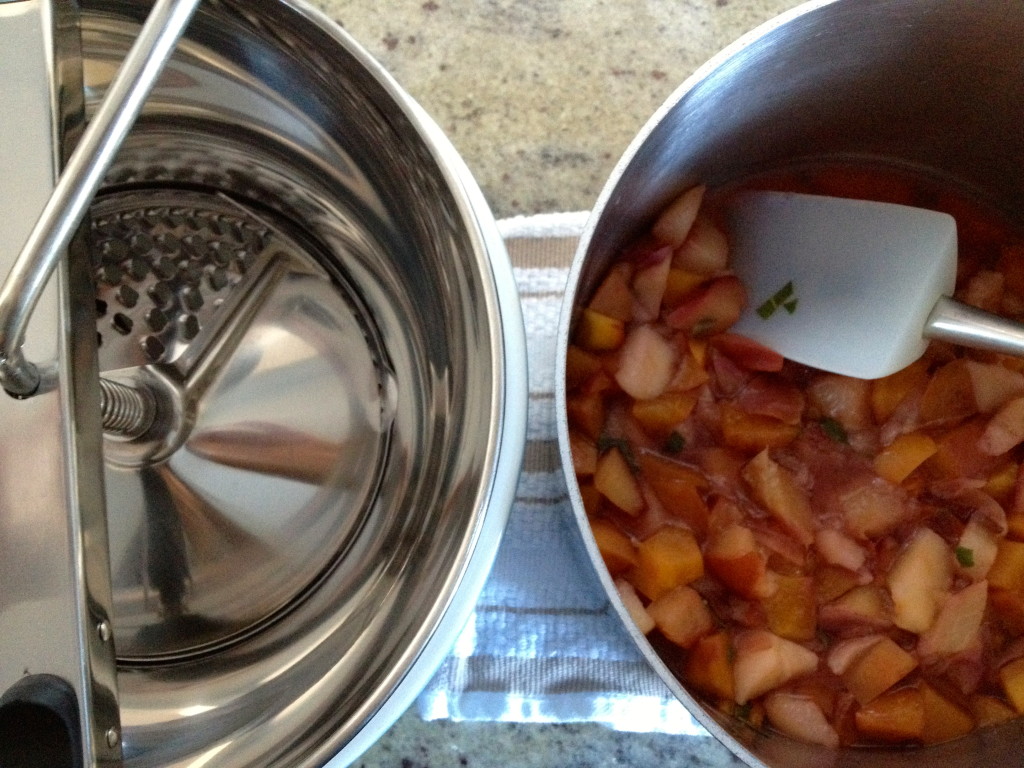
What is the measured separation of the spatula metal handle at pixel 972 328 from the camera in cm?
52

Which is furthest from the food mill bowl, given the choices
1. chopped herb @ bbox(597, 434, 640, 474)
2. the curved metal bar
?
the curved metal bar

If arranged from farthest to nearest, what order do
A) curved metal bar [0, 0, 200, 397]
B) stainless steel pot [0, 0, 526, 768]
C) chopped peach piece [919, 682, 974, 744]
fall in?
chopped peach piece [919, 682, 974, 744] → stainless steel pot [0, 0, 526, 768] → curved metal bar [0, 0, 200, 397]

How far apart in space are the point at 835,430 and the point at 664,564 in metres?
0.18

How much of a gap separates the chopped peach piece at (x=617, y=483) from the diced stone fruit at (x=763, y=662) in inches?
4.5

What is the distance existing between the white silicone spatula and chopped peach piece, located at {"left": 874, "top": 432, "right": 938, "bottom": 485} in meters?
0.06

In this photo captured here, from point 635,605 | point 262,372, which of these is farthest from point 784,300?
point 262,372

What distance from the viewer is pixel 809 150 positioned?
0.61 meters

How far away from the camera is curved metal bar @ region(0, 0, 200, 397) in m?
0.33

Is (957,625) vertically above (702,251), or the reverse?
(702,251)

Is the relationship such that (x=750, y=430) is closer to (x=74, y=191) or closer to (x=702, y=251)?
(x=702, y=251)

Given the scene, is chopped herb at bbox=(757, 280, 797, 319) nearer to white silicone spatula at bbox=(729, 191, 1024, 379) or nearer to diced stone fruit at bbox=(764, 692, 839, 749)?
white silicone spatula at bbox=(729, 191, 1024, 379)

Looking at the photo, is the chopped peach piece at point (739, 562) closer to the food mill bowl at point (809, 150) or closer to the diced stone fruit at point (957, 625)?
the food mill bowl at point (809, 150)

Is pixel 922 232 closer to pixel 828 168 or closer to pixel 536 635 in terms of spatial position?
pixel 828 168

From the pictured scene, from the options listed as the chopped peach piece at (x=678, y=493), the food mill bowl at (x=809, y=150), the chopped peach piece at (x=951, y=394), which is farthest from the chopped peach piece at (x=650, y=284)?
the chopped peach piece at (x=951, y=394)
